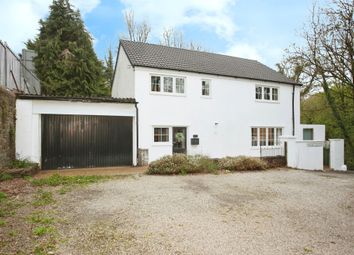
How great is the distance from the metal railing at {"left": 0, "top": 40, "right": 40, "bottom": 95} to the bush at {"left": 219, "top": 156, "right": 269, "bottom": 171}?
10207mm

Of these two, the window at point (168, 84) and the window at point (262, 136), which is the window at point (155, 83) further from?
the window at point (262, 136)

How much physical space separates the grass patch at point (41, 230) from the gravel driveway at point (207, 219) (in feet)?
0.77

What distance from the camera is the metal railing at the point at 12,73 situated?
33.2ft

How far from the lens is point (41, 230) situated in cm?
456

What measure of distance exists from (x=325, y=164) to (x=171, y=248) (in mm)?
16496

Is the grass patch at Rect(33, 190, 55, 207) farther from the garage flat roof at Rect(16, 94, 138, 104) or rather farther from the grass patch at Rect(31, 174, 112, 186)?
the garage flat roof at Rect(16, 94, 138, 104)

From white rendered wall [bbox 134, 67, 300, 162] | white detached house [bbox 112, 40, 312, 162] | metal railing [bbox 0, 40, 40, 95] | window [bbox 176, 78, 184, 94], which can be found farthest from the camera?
window [bbox 176, 78, 184, 94]

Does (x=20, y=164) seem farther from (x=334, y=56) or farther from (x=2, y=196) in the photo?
(x=334, y=56)

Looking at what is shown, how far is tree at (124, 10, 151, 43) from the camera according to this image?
101ft

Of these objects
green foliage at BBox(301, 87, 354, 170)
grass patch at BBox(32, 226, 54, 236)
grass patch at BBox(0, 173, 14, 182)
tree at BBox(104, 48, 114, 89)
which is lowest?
grass patch at BBox(32, 226, 54, 236)

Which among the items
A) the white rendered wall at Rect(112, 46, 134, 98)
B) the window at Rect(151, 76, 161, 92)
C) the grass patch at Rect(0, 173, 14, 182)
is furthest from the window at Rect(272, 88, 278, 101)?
the grass patch at Rect(0, 173, 14, 182)

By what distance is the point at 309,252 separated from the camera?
13.1 feet

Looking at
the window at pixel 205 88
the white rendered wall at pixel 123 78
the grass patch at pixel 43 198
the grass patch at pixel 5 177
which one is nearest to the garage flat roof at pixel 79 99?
the white rendered wall at pixel 123 78

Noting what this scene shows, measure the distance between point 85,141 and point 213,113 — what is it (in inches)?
313
